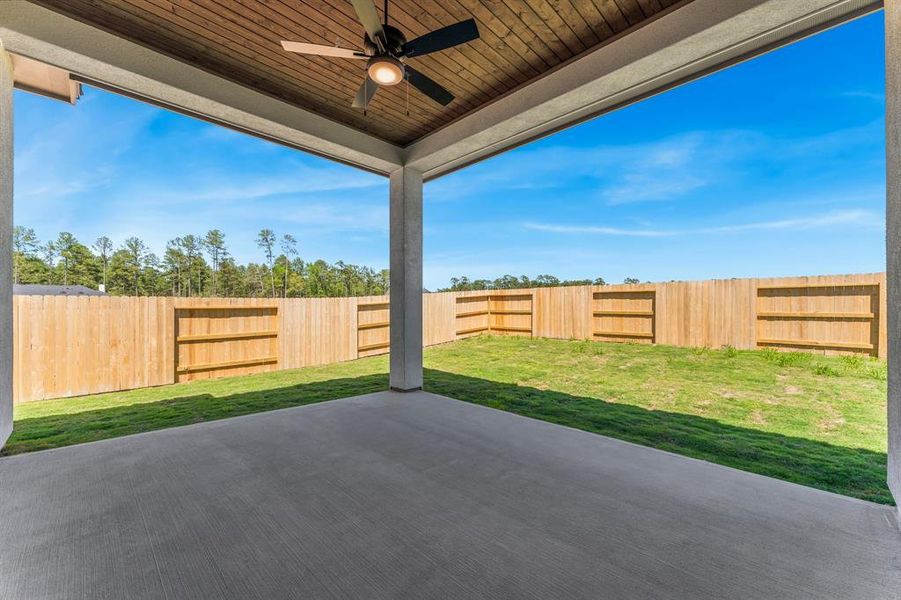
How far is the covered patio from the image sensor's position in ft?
4.23

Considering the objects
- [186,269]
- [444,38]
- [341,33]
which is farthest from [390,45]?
[186,269]

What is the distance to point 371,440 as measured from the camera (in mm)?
2670

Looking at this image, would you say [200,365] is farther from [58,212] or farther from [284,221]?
[284,221]

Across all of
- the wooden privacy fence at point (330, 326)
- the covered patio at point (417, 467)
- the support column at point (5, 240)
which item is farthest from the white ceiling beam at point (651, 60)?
the wooden privacy fence at point (330, 326)

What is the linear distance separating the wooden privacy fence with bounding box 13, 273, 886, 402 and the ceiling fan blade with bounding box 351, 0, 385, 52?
5.07 meters

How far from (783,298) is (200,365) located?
9.42 metres

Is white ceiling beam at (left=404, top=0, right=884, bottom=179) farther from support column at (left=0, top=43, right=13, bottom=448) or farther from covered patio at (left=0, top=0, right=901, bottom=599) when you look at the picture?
support column at (left=0, top=43, right=13, bottom=448)

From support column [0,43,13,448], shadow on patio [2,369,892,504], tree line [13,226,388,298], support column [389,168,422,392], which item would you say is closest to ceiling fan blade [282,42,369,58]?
support column [0,43,13,448]

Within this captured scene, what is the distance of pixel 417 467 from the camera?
7.20 feet

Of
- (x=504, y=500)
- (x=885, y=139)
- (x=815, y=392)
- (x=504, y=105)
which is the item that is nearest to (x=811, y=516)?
(x=504, y=500)

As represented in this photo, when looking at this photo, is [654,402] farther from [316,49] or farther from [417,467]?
[316,49]

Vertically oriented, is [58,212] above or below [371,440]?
above

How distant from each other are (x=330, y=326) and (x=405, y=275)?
3.44m

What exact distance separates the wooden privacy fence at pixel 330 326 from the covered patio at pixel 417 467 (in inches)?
100
